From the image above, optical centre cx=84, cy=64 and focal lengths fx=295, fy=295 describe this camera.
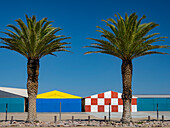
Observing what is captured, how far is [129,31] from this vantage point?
27.5 metres

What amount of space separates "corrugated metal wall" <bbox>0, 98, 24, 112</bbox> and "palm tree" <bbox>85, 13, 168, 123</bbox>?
27615 millimetres

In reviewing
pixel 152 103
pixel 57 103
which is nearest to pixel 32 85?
pixel 57 103

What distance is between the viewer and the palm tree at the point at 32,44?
90.2 feet

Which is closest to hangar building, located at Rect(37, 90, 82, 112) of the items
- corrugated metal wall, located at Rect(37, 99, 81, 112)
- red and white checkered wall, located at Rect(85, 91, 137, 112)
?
corrugated metal wall, located at Rect(37, 99, 81, 112)

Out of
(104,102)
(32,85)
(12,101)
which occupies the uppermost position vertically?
(32,85)

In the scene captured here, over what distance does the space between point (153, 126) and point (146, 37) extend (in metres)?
8.27

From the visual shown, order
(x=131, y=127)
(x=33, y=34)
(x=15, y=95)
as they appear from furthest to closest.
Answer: (x=15, y=95), (x=33, y=34), (x=131, y=127)

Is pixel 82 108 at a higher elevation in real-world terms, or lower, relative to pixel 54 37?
lower

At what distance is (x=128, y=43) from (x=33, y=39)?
8855mm

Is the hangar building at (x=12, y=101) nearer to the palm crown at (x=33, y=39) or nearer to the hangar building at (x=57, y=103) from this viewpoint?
the hangar building at (x=57, y=103)

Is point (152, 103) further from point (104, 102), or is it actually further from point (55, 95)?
point (55, 95)

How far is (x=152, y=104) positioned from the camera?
56125 millimetres

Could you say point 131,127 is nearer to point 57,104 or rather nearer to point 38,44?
point 38,44

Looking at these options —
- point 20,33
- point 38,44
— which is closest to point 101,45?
point 38,44
